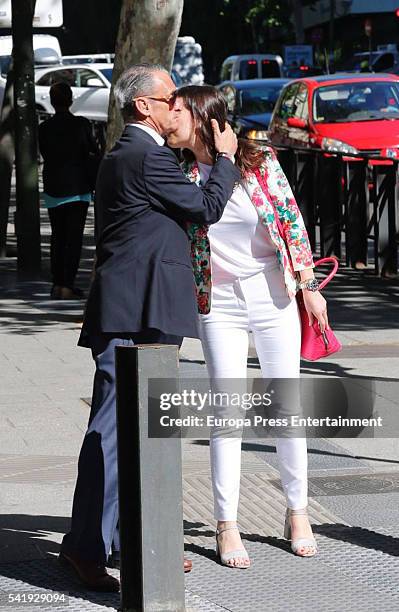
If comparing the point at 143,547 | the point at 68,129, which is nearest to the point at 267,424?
the point at 143,547

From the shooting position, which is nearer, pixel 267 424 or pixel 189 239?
pixel 189 239

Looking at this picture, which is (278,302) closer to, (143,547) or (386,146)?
(143,547)

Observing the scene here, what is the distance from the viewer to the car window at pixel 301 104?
61.1 feet

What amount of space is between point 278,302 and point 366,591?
1139 mm

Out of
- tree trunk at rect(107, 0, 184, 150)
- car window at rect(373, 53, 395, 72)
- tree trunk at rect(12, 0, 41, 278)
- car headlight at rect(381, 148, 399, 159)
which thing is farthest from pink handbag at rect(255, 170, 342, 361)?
car window at rect(373, 53, 395, 72)

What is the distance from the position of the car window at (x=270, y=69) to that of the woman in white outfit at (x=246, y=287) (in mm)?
44344

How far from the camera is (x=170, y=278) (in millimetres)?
4793

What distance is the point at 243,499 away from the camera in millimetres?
6023

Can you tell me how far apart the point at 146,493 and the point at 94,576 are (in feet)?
2.51

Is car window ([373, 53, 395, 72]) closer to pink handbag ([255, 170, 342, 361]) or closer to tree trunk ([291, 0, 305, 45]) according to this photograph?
tree trunk ([291, 0, 305, 45])

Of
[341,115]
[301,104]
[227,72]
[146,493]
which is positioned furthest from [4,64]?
[146,493]

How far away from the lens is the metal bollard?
4223mm

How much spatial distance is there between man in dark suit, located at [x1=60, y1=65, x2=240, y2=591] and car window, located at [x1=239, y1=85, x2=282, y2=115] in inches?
909

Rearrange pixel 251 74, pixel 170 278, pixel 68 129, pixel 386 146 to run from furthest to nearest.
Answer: pixel 251 74, pixel 386 146, pixel 68 129, pixel 170 278
